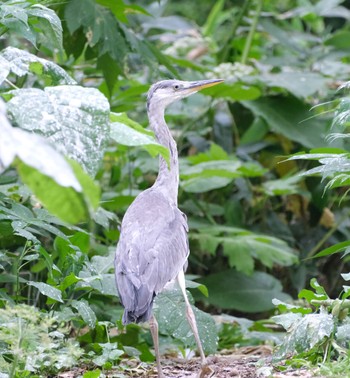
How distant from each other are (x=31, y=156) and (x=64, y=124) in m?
0.62

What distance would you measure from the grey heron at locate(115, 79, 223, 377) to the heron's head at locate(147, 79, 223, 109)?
177 mm

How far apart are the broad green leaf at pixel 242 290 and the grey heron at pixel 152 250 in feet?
6.76

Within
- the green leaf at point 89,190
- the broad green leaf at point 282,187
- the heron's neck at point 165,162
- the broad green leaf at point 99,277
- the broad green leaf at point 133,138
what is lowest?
the broad green leaf at point 282,187

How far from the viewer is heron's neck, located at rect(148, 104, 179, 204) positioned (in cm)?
444

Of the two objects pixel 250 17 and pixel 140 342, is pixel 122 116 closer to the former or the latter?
pixel 140 342

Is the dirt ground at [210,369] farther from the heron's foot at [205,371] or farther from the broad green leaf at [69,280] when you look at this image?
the broad green leaf at [69,280]

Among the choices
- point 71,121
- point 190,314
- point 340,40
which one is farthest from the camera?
point 340,40

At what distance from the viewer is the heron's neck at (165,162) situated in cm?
444

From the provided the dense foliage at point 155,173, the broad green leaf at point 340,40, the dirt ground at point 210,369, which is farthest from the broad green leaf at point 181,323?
the broad green leaf at point 340,40

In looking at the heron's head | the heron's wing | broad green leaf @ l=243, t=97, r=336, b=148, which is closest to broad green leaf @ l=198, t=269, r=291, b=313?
broad green leaf @ l=243, t=97, r=336, b=148

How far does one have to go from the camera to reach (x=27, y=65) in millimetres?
2939

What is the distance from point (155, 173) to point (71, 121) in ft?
15.2

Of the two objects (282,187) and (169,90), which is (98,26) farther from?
(282,187)

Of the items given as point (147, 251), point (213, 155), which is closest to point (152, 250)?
point (147, 251)
